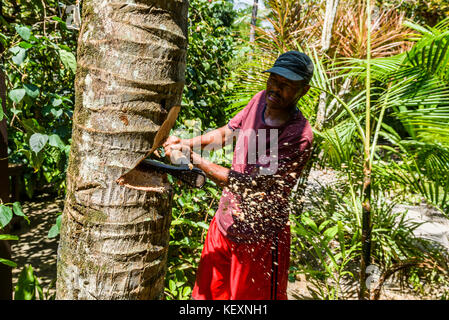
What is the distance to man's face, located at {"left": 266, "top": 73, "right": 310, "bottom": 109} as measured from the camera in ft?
5.79

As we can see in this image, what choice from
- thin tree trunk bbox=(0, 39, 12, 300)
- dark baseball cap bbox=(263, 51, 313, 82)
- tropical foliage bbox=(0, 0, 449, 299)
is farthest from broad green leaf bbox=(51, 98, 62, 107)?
dark baseball cap bbox=(263, 51, 313, 82)

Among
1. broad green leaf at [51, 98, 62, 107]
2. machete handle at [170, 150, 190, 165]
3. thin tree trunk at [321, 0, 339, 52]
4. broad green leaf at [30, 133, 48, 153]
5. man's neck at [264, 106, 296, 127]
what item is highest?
thin tree trunk at [321, 0, 339, 52]

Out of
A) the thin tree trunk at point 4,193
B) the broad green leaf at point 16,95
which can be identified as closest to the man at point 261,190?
the broad green leaf at point 16,95

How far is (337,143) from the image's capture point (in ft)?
8.59

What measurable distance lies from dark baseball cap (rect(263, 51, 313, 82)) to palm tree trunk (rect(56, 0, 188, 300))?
0.90 m

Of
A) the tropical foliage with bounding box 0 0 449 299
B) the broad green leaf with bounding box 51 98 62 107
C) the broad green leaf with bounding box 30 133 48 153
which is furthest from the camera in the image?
the tropical foliage with bounding box 0 0 449 299

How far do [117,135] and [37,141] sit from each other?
3.08ft

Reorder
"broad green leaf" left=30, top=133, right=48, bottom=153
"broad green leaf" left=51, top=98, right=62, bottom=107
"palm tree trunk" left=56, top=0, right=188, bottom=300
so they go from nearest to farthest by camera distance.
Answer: "palm tree trunk" left=56, top=0, right=188, bottom=300
"broad green leaf" left=30, top=133, right=48, bottom=153
"broad green leaf" left=51, top=98, right=62, bottom=107

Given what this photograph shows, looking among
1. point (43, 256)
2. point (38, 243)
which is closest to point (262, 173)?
point (43, 256)

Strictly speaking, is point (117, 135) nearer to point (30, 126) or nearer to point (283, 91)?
point (30, 126)

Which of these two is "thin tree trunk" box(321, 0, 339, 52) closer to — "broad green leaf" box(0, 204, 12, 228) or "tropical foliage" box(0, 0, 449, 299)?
"tropical foliage" box(0, 0, 449, 299)

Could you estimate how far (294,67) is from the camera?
1754 millimetres

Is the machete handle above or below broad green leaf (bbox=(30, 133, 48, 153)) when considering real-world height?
below

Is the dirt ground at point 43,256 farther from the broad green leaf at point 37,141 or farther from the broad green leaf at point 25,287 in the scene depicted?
the broad green leaf at point 37,141
